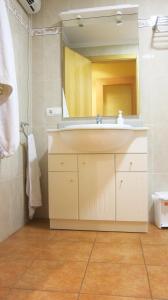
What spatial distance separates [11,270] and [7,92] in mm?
913

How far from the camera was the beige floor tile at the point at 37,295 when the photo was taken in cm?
108

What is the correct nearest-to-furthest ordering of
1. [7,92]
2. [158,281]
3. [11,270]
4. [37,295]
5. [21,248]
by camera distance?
[7,92] → [37,295] → [158,281] → [11,270] → [21,248]

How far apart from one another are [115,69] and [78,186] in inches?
41.5

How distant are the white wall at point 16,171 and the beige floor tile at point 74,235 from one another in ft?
1.13

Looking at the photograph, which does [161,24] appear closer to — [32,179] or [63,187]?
[63,187]

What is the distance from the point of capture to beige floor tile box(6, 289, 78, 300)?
3.54ft

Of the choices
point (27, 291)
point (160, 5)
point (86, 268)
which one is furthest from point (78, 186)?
point (160, 5)

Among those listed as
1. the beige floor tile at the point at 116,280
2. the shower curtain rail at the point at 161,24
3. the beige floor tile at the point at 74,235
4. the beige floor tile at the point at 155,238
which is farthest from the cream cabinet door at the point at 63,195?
the shower curtain rail at the point at 161,24

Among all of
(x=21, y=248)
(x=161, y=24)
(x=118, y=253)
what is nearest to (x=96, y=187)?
(x=118, y=253)

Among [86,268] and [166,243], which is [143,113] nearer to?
[166,243]

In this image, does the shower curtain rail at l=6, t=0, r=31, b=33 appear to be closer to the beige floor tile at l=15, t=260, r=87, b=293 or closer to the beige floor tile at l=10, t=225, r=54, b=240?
the beige floor tile at l=10, t=225, r=54, b=240

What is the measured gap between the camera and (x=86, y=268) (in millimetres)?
1345

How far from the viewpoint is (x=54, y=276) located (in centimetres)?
126

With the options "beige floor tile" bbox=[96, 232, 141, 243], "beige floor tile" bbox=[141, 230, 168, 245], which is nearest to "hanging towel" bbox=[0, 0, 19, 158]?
"beige floor tile" bbox=[96, 232, 141, 243]
